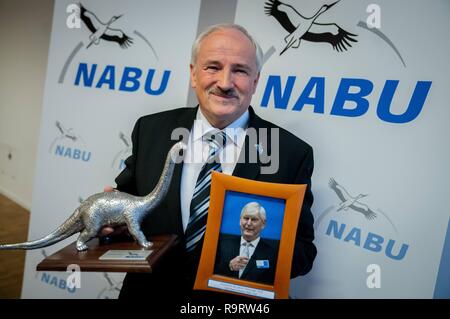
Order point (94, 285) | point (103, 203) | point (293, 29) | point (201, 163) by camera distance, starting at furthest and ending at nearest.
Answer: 1. point (94, 285)
2. point (293, 29)
3. point (201, 163)
4. point (103, 203)

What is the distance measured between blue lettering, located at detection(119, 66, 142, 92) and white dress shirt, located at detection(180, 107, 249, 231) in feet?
2.66

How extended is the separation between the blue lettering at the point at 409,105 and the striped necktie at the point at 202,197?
0.75 meters

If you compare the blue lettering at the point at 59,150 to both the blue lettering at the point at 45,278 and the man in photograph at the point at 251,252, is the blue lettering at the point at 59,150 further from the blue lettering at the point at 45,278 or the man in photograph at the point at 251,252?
the man in photograph at the point at 251,252

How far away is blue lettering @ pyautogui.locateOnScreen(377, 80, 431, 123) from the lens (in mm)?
1280

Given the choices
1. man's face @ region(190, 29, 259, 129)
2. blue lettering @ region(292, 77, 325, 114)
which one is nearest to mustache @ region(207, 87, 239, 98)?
man's face @ region(190, 29, 259, 129)

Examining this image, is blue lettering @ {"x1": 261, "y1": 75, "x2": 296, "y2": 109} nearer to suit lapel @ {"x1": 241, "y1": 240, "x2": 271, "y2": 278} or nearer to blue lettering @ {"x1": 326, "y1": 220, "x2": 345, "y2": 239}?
blue lettering @ {"x1": 326, "y1": 220, "x2": 345, "y2": 239}

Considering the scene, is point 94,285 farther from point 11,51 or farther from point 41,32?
point 11,51

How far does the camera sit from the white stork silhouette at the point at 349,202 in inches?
55.1

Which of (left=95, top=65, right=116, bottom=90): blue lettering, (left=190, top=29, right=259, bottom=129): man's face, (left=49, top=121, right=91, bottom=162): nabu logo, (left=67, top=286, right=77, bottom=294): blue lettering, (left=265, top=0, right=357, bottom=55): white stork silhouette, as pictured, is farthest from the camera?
(left=67, top=286, right=77, bottom=294): blue lettering

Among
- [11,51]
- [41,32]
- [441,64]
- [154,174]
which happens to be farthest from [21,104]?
[441,64]

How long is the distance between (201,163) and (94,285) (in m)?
1.41

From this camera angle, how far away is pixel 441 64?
125 cm

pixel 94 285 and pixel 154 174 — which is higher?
pixel 154 174

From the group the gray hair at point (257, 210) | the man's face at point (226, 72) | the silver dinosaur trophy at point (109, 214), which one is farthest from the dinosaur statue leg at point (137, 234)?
the man's face at point (226, 72)
